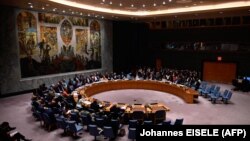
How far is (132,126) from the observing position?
27.3 feet

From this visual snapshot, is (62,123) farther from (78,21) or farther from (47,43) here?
(78,21)

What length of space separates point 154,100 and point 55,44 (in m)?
9.37

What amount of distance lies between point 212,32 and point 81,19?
40.3ft

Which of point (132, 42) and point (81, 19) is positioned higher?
point (81, 19)

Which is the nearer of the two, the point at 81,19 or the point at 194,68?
the point at 81,19

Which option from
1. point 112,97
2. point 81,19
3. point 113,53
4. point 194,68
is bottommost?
point 112,97

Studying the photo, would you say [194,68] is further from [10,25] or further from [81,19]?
[10,25]

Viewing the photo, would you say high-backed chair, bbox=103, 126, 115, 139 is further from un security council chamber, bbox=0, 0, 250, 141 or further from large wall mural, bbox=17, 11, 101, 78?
large wall mural, bbox=17, 11, 101, 78

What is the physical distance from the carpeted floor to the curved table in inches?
16.8

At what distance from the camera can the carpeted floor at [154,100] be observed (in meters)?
8.91

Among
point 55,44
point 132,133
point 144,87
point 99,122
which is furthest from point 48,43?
point 132,133

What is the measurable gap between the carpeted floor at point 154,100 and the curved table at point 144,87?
0.43 m

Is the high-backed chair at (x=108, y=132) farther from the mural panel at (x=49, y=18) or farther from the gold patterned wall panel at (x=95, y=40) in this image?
the gold patterned wall panel at (x=95, y=40)

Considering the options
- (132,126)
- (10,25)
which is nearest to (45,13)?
(10,25)
